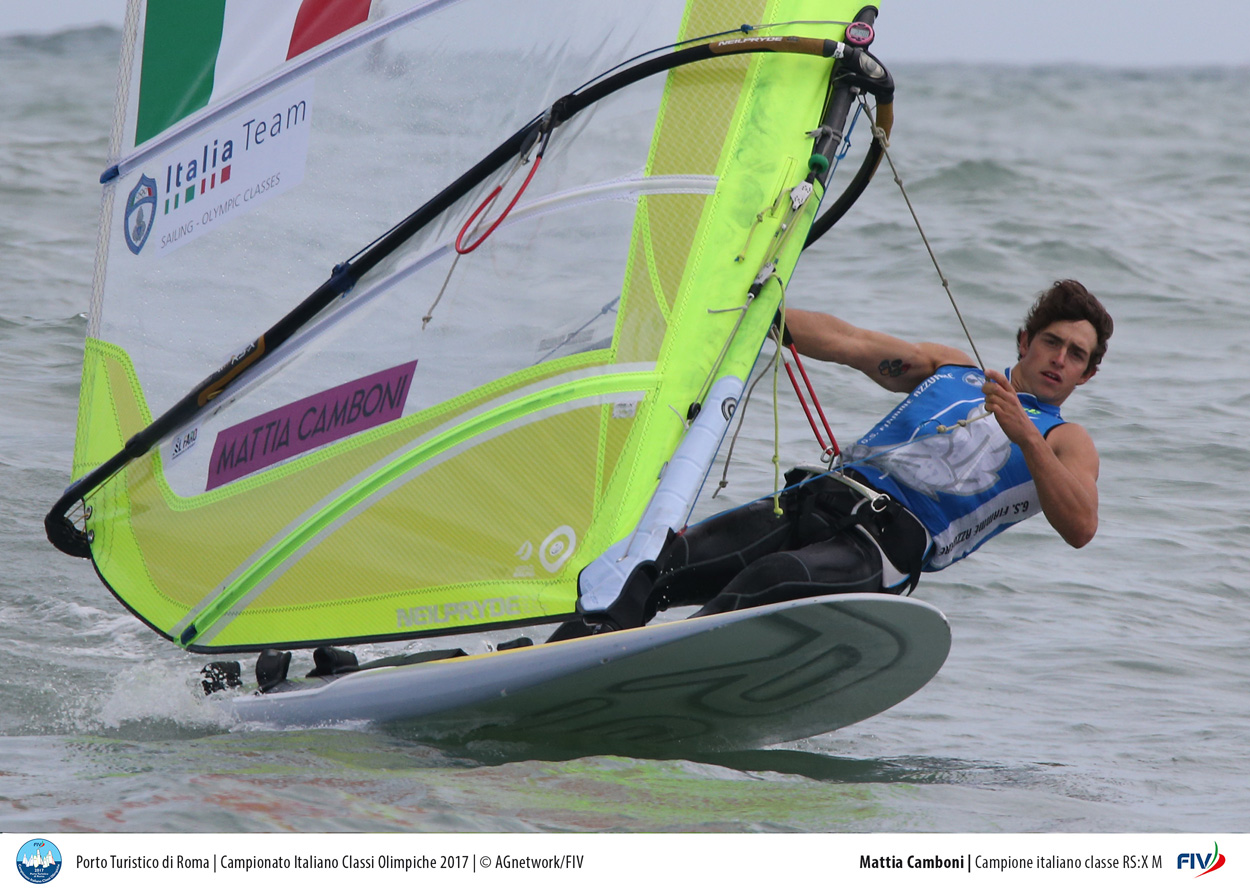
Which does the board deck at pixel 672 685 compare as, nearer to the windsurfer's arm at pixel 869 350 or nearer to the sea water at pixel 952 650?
the sea water at pixel 952 650

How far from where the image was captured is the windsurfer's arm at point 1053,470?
298 cm

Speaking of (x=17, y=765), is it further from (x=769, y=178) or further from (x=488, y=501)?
(x=769, y=178)

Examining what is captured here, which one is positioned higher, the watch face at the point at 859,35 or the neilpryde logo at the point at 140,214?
the watch face at the point at 859,35

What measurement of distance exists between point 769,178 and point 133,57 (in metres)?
1.98

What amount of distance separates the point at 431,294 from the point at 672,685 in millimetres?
1062

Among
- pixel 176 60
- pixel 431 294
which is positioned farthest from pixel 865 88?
pixel 176 60

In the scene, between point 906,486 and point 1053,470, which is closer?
point 1053,470

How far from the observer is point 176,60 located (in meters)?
3.78

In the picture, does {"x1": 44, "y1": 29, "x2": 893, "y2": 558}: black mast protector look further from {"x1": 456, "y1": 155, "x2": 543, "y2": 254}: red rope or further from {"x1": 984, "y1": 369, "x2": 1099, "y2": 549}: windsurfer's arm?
{"x1": 984, "y1": 369, "x2": 1099, "y2": 549}: windsurfer's arm

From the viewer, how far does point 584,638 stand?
2.83m
